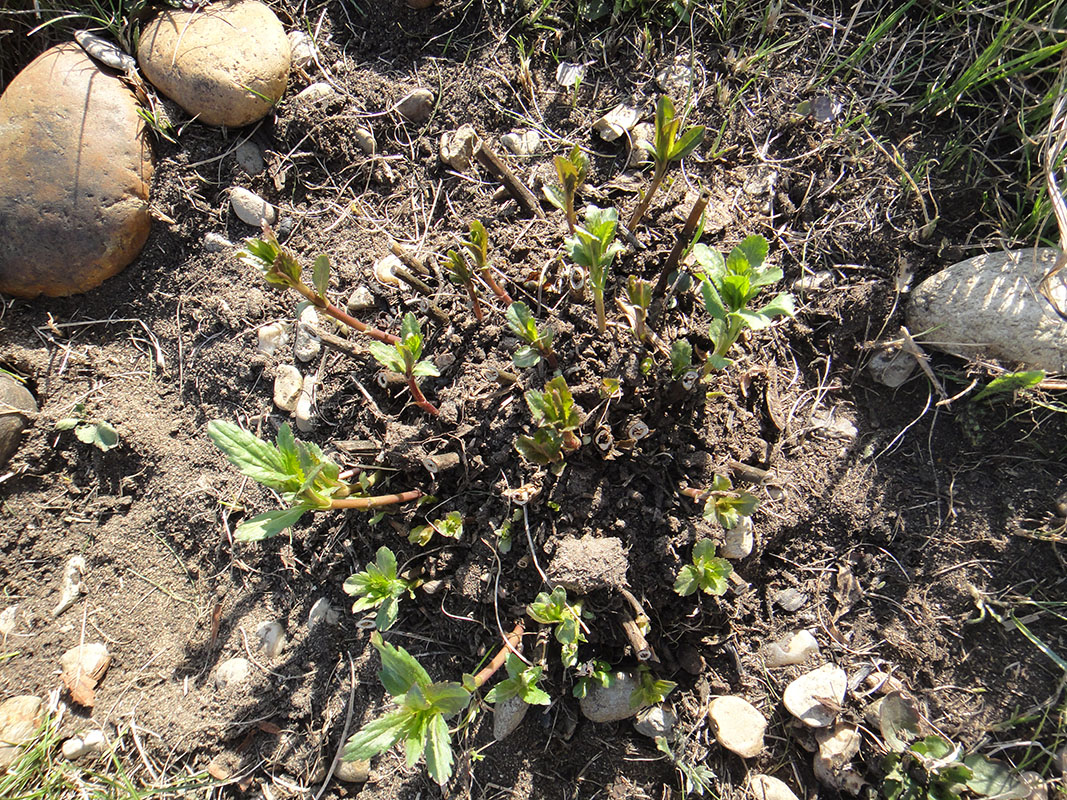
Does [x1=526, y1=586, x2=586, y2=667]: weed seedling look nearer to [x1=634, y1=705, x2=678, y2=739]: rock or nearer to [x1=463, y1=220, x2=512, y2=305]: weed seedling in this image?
[x1=634, y1=705, x2=678, y2=739]: rock

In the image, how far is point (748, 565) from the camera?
2195 mm

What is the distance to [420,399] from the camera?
2162 mm

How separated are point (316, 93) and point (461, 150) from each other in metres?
0.72

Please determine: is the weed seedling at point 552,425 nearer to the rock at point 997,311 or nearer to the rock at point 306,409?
the rock at point 306,409

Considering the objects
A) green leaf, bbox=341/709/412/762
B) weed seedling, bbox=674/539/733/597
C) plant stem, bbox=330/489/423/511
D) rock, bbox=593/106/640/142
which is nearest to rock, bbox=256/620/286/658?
plant stem, bbox=330/489/423/511

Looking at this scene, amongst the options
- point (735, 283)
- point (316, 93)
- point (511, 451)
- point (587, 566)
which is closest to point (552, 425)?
point (511, 451)

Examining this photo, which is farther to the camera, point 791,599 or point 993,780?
point 791,599

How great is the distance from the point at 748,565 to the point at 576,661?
722mm

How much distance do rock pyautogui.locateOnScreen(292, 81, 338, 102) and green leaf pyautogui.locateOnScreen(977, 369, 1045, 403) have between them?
9.37 feet

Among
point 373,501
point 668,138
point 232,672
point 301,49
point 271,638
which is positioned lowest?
point 232,672

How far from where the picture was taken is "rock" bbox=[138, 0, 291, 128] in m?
2.56

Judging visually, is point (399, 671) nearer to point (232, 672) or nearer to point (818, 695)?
point (232, 672)

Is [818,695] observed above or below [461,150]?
below

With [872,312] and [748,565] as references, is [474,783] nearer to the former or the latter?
[748,565]
